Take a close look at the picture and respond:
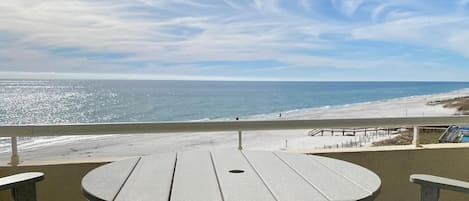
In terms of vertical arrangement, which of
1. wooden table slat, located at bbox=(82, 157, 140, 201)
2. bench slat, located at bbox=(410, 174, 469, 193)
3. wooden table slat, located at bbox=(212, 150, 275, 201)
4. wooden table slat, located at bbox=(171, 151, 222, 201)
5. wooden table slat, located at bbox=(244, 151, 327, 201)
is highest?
wooden table slat, located at bbox=(82, 157, 140, 201)

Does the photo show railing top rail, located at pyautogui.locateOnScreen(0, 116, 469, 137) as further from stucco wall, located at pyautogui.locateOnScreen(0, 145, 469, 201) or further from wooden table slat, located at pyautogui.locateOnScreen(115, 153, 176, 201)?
wooden table slat, located at pyautogui.locateOnScreen(115, 153, 176, 201)

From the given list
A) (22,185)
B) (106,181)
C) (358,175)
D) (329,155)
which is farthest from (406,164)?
(22,185)

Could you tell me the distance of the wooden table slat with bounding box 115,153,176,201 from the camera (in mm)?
1119

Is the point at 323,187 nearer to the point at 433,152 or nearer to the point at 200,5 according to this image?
the point at 433,152

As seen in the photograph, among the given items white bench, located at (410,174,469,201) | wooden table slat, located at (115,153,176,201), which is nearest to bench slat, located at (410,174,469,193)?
white bench, located at (410,174,469,201)

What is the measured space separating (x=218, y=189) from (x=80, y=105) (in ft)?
144

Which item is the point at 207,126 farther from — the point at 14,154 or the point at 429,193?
the point at 429,193

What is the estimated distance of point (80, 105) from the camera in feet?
137

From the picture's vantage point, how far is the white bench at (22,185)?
1.34 meters

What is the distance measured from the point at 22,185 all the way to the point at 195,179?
2.01 ft

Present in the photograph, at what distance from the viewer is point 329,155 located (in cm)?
247

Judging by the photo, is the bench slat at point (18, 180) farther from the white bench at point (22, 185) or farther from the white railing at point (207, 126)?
the white railing at point (207, 126)

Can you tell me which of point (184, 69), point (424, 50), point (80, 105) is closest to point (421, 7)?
point (424, 50)

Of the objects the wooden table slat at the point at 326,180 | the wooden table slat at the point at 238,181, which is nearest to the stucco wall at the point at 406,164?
the wooden table slat at the point at 326,180
